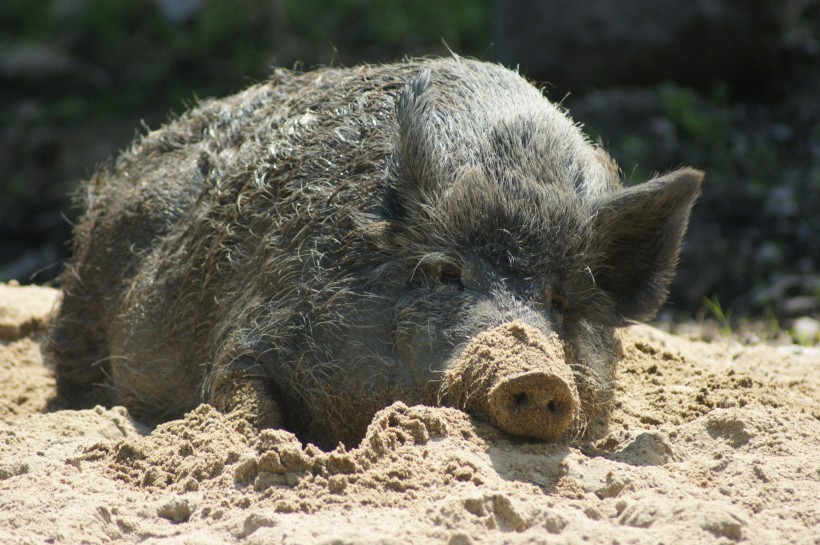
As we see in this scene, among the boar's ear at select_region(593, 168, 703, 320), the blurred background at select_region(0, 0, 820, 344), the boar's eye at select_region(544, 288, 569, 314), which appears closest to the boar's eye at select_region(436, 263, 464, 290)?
the boar's eye at select_region(544, 288, 569, 314)

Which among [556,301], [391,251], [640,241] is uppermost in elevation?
[640,241]

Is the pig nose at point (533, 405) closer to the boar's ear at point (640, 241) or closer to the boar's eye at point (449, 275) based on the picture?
the boar's eye at point (449, 275)

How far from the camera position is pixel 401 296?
3.93 meters

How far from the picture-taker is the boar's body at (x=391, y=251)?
382 centimetres


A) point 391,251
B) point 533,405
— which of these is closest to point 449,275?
point 391,251

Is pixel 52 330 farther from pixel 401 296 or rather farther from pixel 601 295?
pixel 601 295

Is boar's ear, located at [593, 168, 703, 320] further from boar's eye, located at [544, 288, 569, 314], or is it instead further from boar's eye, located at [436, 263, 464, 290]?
boar's eye, located at [436, 263, 464, 290]

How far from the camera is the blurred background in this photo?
9.13m

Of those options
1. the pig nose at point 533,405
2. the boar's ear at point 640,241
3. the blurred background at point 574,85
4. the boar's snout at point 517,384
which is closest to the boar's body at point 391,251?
the boar's ear at point 640,241

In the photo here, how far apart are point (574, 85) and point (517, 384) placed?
8.60 m

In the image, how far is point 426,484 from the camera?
306 centimetres

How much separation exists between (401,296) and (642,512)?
132cm

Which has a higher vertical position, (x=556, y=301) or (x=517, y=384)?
(x=556, y=301)

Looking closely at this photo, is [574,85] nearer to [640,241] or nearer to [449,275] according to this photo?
[640,241]
